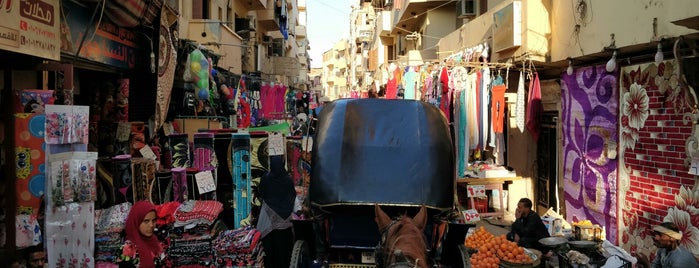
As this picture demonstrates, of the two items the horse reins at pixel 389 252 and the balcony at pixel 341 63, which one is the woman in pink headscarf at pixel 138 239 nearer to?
the horse reins at pixel 389 252

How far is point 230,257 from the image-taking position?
20.4 ft

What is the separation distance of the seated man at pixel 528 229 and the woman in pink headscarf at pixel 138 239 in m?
5.44

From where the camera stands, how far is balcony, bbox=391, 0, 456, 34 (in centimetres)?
2366

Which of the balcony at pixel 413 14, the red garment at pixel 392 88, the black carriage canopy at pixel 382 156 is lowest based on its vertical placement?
the black carriage canopy at pixel 382 156

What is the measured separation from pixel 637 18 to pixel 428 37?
17.2 metres

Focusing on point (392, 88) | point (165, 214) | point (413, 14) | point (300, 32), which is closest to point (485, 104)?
point (165, 214)

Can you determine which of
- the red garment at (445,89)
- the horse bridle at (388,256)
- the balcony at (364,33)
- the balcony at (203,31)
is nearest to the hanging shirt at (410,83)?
the red garment at (445,89)

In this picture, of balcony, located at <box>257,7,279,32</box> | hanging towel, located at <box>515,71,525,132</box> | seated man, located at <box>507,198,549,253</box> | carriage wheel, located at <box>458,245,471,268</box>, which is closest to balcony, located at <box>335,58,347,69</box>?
balcony, located at <box>257,7,279,32</box>

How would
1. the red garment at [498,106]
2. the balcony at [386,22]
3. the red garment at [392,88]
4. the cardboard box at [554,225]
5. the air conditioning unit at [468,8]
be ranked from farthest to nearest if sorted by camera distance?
the balcony at [386,22]
the air conditioning unit at [468,8]
the red garment at [392,88]
the red garment at [498,106]
the cardboard box at [554,225]

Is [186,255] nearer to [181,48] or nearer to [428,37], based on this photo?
[181,48]

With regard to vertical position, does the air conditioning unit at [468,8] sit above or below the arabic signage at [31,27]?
above

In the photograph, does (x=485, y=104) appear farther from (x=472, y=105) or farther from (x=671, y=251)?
(x=671, y=251)

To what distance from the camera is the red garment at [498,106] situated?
11.4 metres

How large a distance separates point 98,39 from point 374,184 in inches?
182
